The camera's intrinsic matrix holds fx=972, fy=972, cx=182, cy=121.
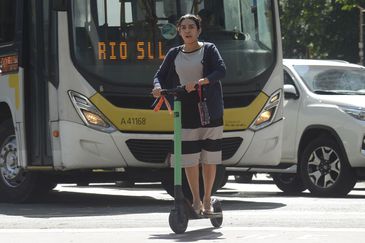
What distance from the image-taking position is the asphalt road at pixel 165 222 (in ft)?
25.2

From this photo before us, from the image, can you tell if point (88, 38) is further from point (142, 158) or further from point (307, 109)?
point (307, 109)

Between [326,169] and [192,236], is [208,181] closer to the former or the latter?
[192,236]

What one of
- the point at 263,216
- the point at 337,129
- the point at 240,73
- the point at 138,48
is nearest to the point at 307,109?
the point at 337,129

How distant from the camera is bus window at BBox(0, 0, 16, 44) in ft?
36.9

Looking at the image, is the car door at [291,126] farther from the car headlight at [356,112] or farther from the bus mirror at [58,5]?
the bus mirror at [58,5]

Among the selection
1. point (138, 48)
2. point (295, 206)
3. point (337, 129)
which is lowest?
point (295, 206)

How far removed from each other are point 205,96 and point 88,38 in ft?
9.44

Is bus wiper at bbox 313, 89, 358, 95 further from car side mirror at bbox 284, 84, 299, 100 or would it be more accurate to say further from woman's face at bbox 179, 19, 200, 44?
woman's face at bbox 179, 19, 200, 44

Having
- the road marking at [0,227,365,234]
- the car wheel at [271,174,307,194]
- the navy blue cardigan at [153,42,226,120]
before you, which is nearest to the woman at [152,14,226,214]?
the navy blue cardigan at [153,42,226,120]

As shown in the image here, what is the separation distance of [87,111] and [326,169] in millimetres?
3972

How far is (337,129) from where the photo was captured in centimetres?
1274

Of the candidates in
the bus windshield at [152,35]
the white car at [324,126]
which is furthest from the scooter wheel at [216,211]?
the white car at [324,126]

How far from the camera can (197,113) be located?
317 inches

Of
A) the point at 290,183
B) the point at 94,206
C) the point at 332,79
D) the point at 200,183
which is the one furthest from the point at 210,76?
the point at 290,183
